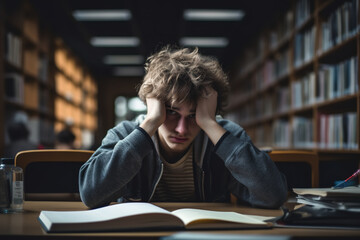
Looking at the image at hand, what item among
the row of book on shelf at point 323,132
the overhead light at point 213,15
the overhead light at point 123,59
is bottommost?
the row of book on shelf at point 323,132

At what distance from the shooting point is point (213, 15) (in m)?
Result: 5.22

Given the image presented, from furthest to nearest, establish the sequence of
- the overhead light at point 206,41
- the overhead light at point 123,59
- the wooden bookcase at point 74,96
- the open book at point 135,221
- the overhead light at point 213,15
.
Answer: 1. the overhead light at point 123,59
2. the overhead light at point 206,41
3. the wooden bookcase at point 74,96
4. the overhead light at point 213,15
5. the open book at point 135,221

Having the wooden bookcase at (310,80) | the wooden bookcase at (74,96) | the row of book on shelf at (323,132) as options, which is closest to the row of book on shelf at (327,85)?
the wooden bookcase at (310,80)

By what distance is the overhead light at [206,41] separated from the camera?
20.9ft

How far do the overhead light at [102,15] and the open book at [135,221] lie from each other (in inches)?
180

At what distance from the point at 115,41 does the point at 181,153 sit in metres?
5.56

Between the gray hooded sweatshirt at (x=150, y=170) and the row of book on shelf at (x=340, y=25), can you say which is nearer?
the gray hooded sweatshirt at (x=150, y=170)

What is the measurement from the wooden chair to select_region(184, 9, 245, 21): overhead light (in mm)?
3769

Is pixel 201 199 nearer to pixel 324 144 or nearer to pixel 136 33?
pixel 324 144

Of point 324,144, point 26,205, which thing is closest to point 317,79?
point 324,144

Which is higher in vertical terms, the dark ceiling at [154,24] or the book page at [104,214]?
the dark ceiling at [154,24]

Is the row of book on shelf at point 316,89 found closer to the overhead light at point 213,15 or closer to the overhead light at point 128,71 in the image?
the overhead light at point 213,15

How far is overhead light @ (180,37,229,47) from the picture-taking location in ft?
20.9

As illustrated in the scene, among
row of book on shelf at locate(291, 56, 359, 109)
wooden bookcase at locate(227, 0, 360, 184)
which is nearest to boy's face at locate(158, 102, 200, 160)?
wooden bookcase at locate(227, 0, 360, 184)
